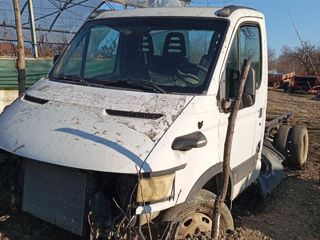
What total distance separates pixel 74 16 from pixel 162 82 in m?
20.1

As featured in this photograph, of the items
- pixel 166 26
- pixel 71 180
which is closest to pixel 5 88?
pixel 166 26

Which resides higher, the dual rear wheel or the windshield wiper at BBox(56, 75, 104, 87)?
the windshield wiper at BBox(56, 75, 104, 87)

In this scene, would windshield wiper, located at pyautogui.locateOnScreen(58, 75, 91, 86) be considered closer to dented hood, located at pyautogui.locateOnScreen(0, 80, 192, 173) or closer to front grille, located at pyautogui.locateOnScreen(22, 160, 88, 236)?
dented hood, located at pyautogui.locateOnScreen(0, 80, 192, 173)

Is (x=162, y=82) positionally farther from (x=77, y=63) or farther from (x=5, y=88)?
(x=5, y=88)

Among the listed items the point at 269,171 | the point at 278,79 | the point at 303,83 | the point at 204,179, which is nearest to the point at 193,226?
the point at 204,179

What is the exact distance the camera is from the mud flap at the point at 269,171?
4.59 m

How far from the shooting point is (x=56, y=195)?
2.59m

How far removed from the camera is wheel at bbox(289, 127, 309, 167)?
616cm

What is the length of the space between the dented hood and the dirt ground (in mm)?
797

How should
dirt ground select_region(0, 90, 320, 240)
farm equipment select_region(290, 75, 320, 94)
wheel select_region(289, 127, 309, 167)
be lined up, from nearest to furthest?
dirt ground select_region(0, 90, 320, 240) < wheel select_region(289, 127, 309, 167) < farm equipment select_region(290, 75, 320, 94)

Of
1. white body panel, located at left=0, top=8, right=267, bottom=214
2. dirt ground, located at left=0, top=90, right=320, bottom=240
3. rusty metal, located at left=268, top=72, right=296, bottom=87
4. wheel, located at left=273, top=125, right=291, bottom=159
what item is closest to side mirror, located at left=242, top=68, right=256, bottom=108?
white body panel, located at left=0, top=8, right=267, bottom=214

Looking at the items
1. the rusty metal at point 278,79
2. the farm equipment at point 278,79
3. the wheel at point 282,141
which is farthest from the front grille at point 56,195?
the rusty metal at point 278,79

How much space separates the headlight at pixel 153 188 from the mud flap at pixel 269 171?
245 centimetres

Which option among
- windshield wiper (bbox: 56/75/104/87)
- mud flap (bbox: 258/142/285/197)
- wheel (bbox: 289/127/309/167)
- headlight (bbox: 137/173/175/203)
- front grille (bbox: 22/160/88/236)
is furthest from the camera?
wheel (bbox: 289/127/309/167)
